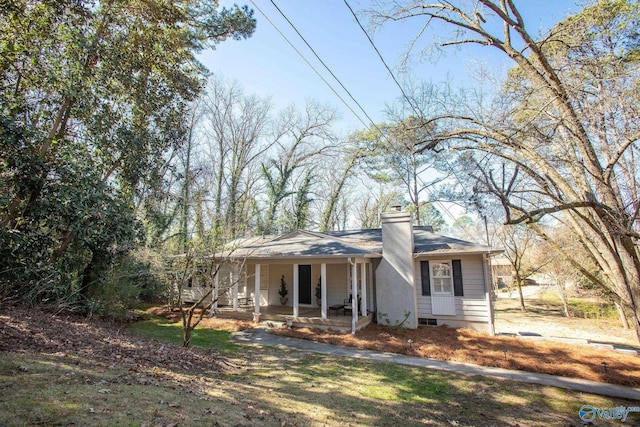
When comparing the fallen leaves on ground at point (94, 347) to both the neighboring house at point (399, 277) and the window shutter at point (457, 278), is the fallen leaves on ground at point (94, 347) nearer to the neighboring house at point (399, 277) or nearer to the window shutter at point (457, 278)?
the neighboring house at point (399, 277)

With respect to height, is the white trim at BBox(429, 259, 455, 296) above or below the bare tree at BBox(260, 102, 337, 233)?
below

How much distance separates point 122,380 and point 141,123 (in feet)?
31.4

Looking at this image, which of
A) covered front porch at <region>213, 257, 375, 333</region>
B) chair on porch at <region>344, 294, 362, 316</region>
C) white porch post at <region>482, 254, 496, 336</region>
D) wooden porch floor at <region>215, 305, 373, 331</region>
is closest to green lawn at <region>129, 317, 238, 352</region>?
wooden porch floor at <region>215, 305, 373, 331</region>

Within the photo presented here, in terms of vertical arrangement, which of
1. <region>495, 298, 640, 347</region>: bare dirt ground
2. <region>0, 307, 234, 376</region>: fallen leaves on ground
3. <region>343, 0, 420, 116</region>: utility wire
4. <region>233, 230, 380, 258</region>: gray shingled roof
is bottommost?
<region>495, 298, 640, 347</region>: bare dirt ground

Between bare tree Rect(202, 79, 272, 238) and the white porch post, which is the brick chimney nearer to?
the white porch post

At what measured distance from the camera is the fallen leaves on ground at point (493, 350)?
7.20m

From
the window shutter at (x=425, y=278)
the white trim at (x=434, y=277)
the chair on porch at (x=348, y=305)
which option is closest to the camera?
the white trim at (x=434, y=277)

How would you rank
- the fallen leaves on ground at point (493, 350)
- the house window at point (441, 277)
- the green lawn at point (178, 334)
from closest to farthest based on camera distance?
the fallen leaves on ground at point (493, 350)
the green lawn at point (178, 334)
the house window at point (441, 277)

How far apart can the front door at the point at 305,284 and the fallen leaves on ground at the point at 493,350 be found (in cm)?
334

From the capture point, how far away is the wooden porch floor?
1092cm

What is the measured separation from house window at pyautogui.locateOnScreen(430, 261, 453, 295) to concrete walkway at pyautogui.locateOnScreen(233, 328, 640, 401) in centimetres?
407

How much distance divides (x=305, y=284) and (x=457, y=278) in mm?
6751

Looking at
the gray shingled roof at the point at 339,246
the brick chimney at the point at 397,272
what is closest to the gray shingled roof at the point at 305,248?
the gray shingled roof at the point at 339,246

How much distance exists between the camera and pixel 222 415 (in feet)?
12.0
